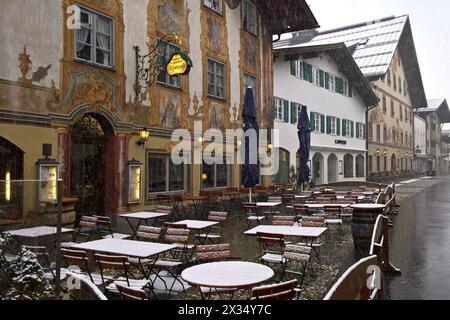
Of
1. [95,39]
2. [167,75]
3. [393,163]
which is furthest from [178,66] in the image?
[393,163]

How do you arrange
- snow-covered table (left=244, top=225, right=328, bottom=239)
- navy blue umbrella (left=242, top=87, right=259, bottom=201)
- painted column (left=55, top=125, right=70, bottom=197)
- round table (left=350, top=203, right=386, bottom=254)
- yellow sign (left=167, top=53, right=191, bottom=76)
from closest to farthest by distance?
snow-covered table (left=244, top=225, right=328, bottom=239) < round table (left=350, top=203, right=386, bottom=254) < painted column (left=55, top=125, right=70, bottom=197) < yellow sign (left=167, top=53, right=191, bottom=76) < navy blue umbrella (left=242, top=87, right=259, bottom=201)

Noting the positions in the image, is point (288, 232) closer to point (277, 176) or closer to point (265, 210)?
point (265, 210)

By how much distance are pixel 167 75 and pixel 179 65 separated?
1416 millimetres

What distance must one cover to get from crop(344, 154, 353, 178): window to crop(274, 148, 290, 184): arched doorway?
10.8 metres

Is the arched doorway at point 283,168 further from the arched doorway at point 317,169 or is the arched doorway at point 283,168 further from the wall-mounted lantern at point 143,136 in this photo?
the wall-mounted lantern at point 143,136

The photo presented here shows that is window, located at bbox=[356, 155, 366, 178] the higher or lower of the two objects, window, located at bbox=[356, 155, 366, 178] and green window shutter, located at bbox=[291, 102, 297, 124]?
the lower

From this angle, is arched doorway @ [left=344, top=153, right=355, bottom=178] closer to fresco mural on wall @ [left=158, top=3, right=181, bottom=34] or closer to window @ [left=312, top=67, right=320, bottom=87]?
window @ [left=312, top=67, right=320, bottom=87]

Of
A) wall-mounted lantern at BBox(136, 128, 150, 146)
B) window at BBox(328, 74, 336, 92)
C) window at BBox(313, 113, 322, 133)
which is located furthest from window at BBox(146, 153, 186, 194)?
window at BBox(328, 74, 336, 92)

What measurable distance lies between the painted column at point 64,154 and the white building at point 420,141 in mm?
53561

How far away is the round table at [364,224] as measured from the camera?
8.97 m

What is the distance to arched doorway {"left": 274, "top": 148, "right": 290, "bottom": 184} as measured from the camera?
22852 millimetres

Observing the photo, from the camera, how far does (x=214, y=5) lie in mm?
16828

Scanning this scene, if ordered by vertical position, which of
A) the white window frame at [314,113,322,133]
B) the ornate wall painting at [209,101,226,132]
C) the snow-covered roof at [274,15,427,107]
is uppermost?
the snow-covered roof at [274,15,427,107]

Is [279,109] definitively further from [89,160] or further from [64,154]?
[64,154]
